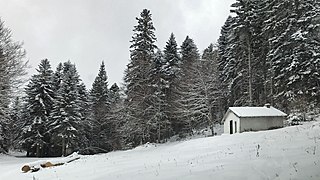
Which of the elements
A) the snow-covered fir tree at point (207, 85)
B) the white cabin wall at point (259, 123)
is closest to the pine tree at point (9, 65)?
the snow-covered fir tree at point (207, 85)

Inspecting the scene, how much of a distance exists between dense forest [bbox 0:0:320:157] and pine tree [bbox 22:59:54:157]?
0.40 ft

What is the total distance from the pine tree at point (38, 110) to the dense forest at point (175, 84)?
4.8 inches

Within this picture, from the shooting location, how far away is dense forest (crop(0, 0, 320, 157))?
75.0 feet

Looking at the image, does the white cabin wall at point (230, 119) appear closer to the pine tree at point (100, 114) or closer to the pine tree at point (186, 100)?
the pine tree at point (186, 100)

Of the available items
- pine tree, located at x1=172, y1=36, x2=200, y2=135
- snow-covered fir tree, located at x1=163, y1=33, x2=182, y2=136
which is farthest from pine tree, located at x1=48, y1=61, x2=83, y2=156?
pine tree, located at x1=172, y1=36, x2=200, y2=135

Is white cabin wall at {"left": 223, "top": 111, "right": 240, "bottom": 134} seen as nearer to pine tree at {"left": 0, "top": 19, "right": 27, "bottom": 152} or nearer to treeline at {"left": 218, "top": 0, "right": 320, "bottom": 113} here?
treeline at {"left": 218, "top": 0, "right": 320, "bottom": 113}

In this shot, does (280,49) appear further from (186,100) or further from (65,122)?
(65,122)

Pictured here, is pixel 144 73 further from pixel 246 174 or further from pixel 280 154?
pixel 246 174

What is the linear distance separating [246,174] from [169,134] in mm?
29812

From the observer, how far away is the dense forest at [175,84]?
22859 millimetres

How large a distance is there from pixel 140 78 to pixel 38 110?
14.6 meters

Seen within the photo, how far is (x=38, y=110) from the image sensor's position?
35188mm

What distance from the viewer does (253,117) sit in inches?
987

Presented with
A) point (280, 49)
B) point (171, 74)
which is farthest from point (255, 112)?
point (171, 74)
